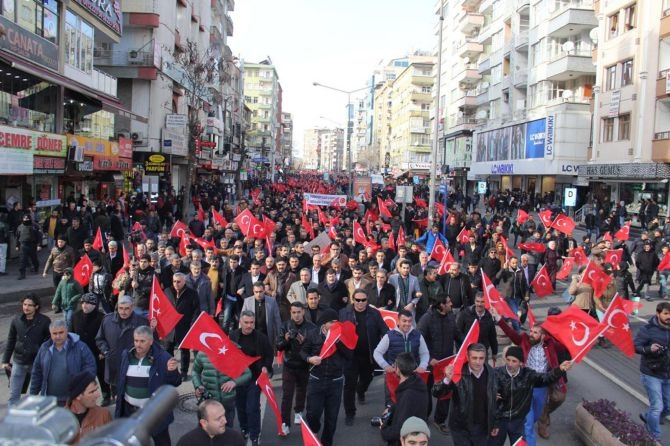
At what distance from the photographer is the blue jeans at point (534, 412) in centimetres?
639

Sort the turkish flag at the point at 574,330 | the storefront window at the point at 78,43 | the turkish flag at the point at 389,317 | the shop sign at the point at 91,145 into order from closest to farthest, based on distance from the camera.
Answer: the turkish flag at the point at 574,330
the turkish flag at the point at 389,317
the shop sign at the point at 91,145
the storefront window at the point at 78,43

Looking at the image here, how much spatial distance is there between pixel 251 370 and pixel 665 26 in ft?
94.0

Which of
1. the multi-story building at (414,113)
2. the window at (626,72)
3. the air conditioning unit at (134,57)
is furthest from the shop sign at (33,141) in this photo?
the multi-story building at (414,113)

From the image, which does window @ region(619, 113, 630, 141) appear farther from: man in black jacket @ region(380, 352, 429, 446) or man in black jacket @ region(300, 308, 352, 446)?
man in black jacket @ region(380, 352, 429, 446)

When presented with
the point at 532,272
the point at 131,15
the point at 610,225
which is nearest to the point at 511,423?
the point at 532,272

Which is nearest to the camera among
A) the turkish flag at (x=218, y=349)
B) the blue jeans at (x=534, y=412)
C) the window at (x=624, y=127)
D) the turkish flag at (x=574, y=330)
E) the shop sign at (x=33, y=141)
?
the turkish flag at (x=218, y=349)

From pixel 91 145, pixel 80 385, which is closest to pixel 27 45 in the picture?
pixel 91 145

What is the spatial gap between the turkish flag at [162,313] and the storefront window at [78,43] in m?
20.5

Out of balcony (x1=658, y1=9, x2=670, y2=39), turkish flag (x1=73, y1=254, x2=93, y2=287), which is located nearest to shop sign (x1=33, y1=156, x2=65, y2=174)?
turkish flag (x1=73, y1=254, x2=93, y2=287)

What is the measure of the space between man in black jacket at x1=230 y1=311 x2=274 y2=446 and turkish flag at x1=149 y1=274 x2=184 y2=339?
1.61 meters

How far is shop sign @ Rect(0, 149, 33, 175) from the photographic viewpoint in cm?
1841

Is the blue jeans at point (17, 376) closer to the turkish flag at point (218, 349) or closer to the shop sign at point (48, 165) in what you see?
the turkish flag at point (218, 349)

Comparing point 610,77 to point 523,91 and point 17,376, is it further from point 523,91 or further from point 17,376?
point 17,376

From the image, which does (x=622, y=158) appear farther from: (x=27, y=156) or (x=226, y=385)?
(x=226, y=385)
